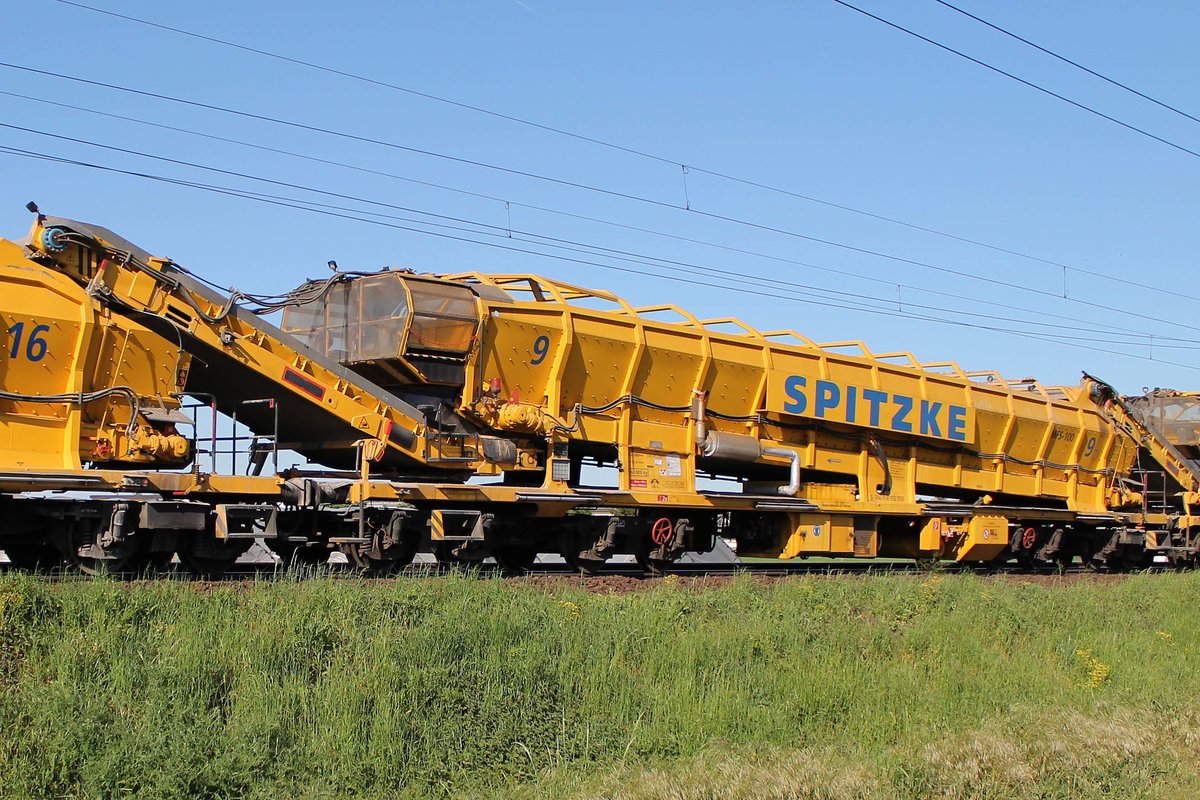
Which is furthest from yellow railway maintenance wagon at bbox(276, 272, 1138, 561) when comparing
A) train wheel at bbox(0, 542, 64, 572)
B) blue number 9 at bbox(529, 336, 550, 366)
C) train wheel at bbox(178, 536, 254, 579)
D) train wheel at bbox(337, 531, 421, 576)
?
train wheel at bbox(0, 542, 64, 572)

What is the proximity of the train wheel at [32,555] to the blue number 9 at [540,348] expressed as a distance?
20.1 feet

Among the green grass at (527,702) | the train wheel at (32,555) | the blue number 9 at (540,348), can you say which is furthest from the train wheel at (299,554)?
the blue number 9 at (540,348)

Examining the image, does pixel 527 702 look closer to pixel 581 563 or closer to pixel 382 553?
pixel 382 553

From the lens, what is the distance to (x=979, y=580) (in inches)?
688

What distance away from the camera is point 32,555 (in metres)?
12.7

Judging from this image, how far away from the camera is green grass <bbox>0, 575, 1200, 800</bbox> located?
8273 mm

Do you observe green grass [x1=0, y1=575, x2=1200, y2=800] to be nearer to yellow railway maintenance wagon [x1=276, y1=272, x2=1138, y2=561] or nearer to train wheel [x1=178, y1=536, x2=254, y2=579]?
train wheel [x1=178, y1=536, x2=254, y2=579]

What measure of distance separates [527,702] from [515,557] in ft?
20.9

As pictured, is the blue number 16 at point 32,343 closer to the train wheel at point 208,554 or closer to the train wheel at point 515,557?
the train wheel at point 208,554

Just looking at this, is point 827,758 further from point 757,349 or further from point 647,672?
point 757,349

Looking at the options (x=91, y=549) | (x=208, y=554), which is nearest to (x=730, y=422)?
(x=208, y=554)

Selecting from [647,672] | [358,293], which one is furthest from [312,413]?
[647,672]

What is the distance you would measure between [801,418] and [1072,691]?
7.23 metres

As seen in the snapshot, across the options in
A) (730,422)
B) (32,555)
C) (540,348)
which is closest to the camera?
(32,555)
